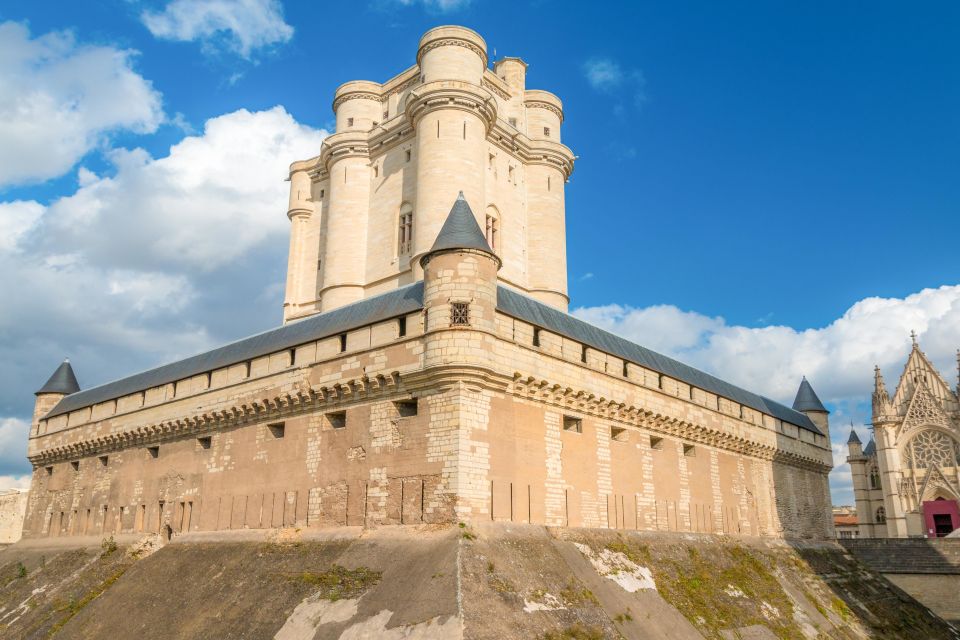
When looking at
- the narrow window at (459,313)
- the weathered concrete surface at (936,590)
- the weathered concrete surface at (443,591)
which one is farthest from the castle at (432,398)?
the weathered concrete surface at (936,590)

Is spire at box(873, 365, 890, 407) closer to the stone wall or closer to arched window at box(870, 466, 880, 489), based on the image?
arched window at box(870, 466, 880, 489)

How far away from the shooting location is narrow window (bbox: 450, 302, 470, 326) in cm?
1721

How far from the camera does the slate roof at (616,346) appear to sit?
19508mm

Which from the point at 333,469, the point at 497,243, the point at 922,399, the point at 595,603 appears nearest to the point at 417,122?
the point at 497,243

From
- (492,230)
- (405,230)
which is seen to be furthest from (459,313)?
(492,230)

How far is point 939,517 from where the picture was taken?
44844mm

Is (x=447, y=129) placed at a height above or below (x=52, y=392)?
above

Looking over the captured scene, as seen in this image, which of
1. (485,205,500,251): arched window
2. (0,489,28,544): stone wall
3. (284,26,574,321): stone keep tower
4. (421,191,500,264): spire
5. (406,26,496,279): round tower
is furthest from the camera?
(0,489,28,544): stone wall

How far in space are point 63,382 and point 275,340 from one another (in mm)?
17422

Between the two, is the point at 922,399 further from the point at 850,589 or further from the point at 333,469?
the point at 333,469

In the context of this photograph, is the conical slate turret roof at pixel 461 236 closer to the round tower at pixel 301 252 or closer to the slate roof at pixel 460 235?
the slate roof at pixel 460 235

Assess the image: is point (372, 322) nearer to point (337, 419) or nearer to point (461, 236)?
point (337, 419)

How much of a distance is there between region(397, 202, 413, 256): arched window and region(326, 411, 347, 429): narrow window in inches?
507

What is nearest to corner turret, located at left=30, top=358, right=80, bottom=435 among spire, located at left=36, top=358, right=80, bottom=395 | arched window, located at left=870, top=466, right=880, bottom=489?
spire, located at left=36, top=358, right=80, bottom=395
